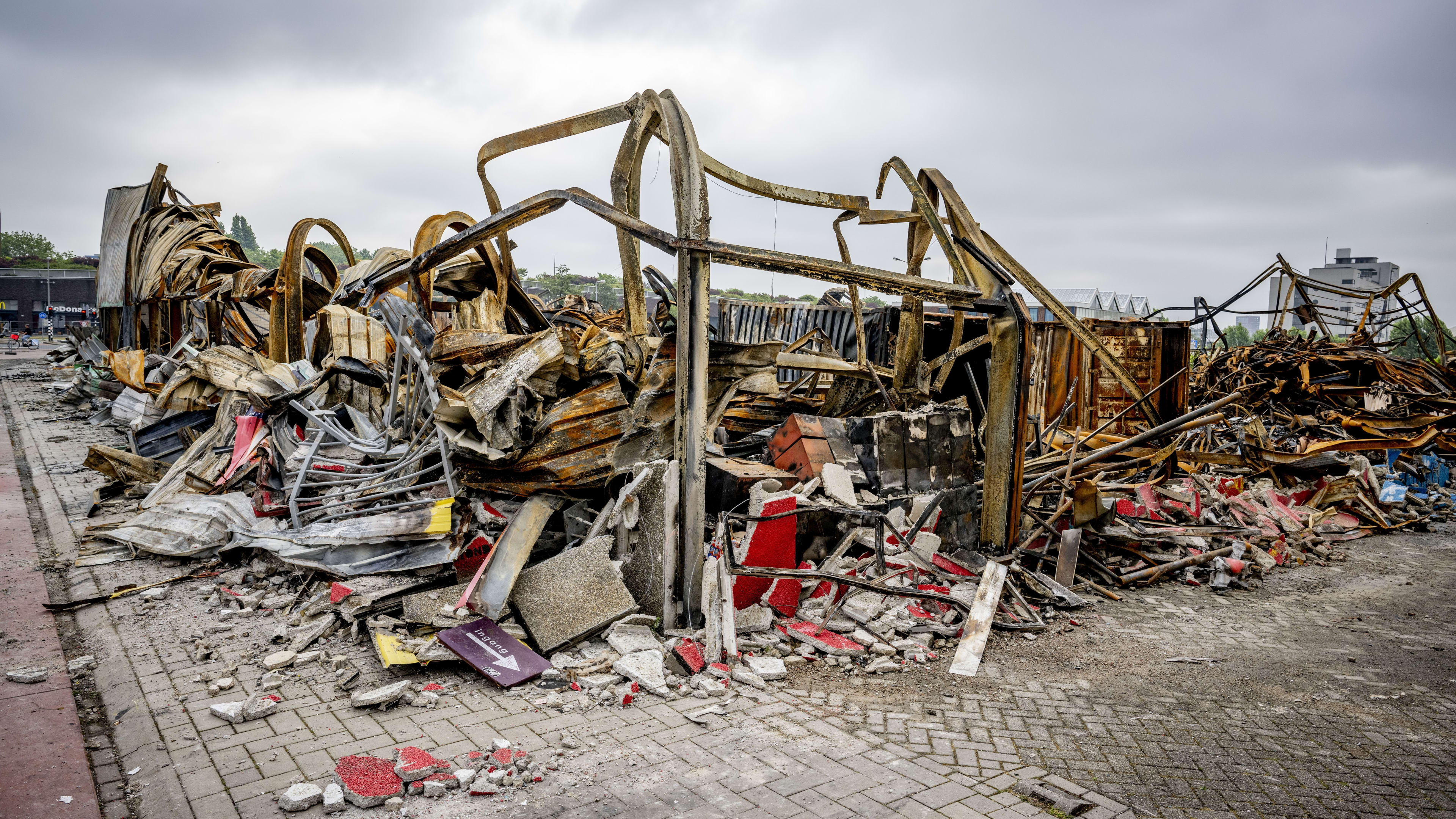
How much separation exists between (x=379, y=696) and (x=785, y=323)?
38.1 ft

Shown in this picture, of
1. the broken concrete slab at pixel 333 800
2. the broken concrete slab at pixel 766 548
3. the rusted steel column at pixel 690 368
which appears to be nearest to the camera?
the broken concrete slab at pixel 333 800

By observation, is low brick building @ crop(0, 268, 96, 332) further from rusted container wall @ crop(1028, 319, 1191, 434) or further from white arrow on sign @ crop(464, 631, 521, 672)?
white arrow on sign @ crop(464, 631, 521, 672)

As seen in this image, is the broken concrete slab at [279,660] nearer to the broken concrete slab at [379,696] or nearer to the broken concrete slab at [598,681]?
the broken concrete slab at [379,696]

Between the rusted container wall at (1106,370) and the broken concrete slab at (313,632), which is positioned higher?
the rusted container wall at (1106,370)

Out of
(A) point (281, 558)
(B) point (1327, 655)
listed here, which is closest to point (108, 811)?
(A) point (281, 558)

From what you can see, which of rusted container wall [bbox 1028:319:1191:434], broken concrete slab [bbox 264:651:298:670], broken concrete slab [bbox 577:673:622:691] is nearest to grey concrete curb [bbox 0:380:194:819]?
broken concrete slab [bbox 264:651:298:670]

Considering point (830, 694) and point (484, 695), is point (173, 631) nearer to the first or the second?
point (484, 695)

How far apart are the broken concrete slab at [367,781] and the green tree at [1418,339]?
1697 centimetres

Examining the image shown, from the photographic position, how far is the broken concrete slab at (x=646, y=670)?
4.28 m

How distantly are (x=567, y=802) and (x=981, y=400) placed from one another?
693 cm

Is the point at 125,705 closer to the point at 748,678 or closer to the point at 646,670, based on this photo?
the point at 646,670

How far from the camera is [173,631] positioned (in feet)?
16.6

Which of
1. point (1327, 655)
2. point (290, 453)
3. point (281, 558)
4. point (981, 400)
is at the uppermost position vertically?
point (981, 400)

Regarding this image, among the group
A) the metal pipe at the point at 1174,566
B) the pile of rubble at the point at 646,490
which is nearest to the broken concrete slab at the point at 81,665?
the pile of rubble at the point at 646,490
